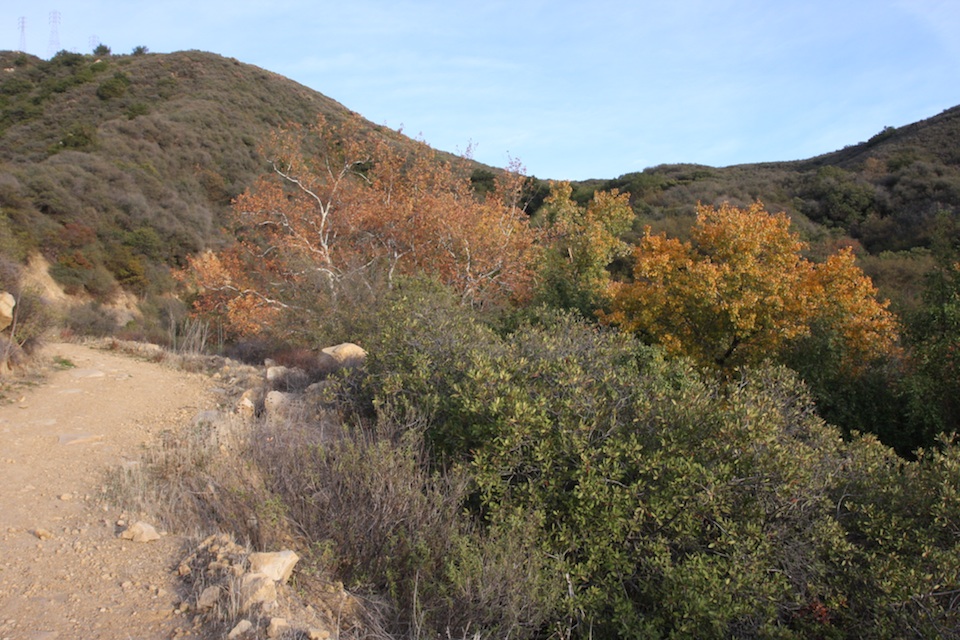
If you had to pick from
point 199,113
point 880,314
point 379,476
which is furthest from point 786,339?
point 199,113

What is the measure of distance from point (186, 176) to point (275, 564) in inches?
1108

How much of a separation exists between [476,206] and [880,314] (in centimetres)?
780

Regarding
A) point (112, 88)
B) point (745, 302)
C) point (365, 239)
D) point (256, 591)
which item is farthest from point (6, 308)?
point (112, 88)

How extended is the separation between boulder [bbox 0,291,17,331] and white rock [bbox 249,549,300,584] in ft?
20.3

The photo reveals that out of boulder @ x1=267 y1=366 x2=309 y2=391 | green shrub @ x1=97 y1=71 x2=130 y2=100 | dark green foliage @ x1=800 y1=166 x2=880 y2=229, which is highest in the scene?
green shrub @ x1=97 y1=71 x2=130 y2=100

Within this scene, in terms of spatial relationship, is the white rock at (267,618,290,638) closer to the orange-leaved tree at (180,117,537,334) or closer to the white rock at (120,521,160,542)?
the white rock at (120,521,160,542)

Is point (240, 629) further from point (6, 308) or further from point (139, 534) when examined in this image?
point (6, 308)

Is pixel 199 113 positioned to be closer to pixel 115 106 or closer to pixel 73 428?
pixel 115 106

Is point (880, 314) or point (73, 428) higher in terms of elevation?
point (880, 314)

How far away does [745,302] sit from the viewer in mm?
9859

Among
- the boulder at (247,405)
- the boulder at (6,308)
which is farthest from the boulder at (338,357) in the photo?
the boulder at (6,308)

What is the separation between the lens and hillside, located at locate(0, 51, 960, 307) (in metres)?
21.3

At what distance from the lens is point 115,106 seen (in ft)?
103

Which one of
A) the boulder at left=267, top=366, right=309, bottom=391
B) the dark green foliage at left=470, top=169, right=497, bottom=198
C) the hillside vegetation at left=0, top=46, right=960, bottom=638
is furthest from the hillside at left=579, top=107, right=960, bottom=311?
the boulder at left=267, top=366, right=309, bottom=391
